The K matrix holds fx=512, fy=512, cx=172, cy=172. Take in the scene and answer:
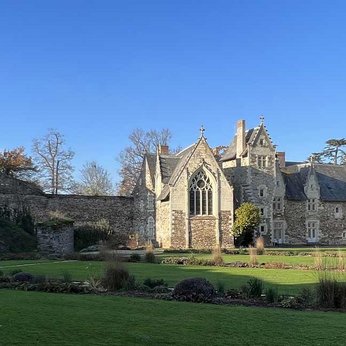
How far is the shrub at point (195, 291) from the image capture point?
11438 mm

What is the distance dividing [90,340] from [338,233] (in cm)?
4720

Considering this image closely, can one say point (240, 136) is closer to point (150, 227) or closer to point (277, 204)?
point (277, 204)

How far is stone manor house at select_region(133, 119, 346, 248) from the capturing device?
4094 cm

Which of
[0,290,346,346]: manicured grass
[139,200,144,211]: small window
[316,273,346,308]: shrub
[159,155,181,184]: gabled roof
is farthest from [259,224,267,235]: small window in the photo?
[0,290,346,346]: manicured grass

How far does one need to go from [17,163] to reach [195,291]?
4477 centimetres

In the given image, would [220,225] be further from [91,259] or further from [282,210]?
[91,259]

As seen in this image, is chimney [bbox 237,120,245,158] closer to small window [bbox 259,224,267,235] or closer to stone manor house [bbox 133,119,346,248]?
stone manor house [bbox 133,119,346,248]

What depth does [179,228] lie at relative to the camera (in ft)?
133

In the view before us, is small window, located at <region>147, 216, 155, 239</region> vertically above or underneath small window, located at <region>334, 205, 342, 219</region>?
underneath

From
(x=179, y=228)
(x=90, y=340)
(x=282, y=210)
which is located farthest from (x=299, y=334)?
(x=282, y=210)

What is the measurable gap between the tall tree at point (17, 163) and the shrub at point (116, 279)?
40.3 meters

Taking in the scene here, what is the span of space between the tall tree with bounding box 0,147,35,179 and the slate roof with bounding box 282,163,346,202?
2722cm

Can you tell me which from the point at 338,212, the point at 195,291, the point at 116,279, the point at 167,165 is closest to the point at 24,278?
the point at 116,279

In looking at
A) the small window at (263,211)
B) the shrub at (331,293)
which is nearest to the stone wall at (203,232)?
the small window at (263,211)
